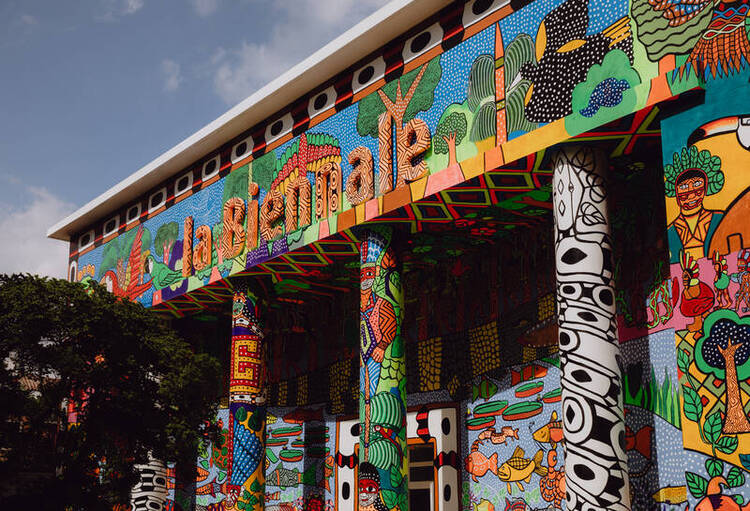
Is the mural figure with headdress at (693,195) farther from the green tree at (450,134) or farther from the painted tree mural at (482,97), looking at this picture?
the green tree at (450,134)

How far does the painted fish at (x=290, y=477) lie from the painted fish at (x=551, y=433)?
572 centimetres

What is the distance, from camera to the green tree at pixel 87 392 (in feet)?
42.4

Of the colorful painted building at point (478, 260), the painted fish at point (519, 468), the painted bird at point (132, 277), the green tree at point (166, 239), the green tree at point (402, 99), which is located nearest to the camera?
the colorful painted building at point (478, 260)

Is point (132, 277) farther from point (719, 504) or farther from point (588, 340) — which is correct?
point (719, 504)

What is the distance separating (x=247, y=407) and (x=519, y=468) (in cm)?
518

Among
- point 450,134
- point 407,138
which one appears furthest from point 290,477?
point 450,134

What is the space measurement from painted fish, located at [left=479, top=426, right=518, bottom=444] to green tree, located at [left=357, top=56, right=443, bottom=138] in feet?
15.7

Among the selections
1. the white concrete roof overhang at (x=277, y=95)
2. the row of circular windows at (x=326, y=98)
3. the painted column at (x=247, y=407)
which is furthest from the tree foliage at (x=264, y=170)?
the painted column at (x=247, y=407)

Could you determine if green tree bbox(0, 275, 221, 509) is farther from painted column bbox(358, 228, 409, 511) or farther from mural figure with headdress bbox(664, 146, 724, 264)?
mural figure with headdress bbox(664, 146, 724, 264)

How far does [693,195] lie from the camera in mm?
8625

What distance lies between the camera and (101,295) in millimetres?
14477

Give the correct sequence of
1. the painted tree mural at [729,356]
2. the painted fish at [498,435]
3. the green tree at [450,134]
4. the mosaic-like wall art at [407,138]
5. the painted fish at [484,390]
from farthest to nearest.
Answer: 1. the painted fish at [484,390]
2. the painted fish at [498,435]
3. the green tree at [450,134]
4. the mosaic-like wall art at [407,138]
5. the painted tree mural at [729,356]

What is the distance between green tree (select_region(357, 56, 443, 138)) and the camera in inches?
472

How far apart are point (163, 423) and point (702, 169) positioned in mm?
9701
